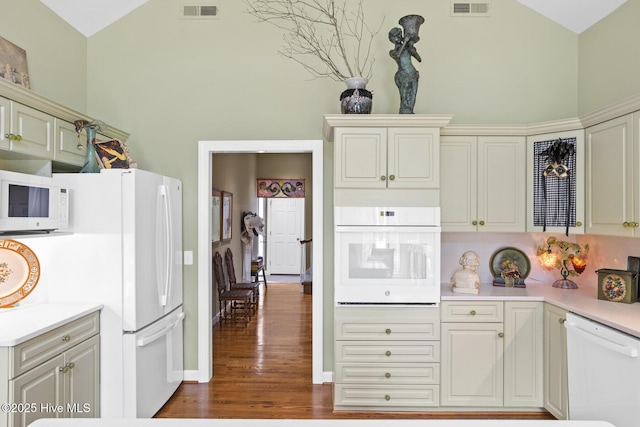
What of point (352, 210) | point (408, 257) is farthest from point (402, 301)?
point (352, 210)

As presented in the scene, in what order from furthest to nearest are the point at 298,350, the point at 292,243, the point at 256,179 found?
the point at 292,243, the point at 256,179, the point at 298,350

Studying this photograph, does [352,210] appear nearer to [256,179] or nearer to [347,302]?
[347,302]

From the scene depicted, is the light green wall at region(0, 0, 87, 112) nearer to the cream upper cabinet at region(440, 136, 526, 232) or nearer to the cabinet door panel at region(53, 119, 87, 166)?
the cabinet door panel at region(53, 119, 87, 166)

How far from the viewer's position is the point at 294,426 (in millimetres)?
1137

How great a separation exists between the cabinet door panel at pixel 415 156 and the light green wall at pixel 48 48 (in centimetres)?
270

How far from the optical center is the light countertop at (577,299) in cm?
216

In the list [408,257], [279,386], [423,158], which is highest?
[423,158]

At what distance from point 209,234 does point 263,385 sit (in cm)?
142

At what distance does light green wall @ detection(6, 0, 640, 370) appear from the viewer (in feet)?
11.3

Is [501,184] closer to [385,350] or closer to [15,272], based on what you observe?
[385,350]

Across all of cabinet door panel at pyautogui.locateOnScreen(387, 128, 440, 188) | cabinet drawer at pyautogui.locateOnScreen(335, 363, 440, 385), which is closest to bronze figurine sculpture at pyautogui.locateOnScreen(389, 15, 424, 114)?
cabinet door panel at pyautogui.locateOnScreen(387, 128, 440, 188)

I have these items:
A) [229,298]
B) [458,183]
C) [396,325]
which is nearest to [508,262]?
[458,183]

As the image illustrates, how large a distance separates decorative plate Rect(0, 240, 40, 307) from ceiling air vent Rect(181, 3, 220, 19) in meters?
2.34

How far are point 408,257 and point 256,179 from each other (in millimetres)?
6271
